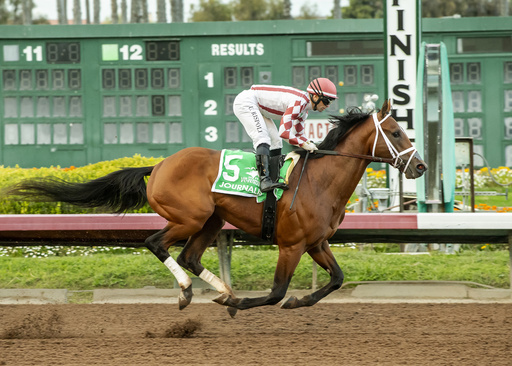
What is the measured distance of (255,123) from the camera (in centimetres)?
530

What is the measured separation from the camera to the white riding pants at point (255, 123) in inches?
207

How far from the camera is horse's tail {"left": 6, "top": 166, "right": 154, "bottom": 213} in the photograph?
5.64 m

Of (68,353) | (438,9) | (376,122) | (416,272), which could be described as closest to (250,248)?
(416,272)

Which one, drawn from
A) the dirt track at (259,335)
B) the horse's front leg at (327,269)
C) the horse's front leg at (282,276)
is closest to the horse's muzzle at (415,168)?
the horse's front leg at (327,269)

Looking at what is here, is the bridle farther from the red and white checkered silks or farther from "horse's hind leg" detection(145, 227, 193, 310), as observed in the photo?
"horse's hind leg" detection(145, 227, 193, 310)

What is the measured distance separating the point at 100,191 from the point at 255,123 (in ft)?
4.51

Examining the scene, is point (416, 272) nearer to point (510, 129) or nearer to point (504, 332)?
point (504, 332)

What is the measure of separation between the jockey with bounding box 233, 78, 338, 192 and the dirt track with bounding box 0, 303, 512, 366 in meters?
1.11

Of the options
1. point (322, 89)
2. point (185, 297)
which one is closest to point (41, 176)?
point (185, 297)

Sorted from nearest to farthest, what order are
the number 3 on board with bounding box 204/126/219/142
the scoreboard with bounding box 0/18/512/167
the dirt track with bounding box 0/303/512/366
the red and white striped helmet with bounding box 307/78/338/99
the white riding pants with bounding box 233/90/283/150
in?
the dirt track with bounding box 0/303/512/366 → the red and white striped helmet with bounding box 307/78/338/99 → the white riding pants with bounding box 233/90/283/150 → the scoreboard with bounding box 0/18/512/167 → the number 3 on board with bounding box 204/126/219/142

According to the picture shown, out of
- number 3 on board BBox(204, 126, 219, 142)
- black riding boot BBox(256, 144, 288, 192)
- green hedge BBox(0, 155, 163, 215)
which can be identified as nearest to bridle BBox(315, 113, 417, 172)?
black riding boot BBox(256, 144, 288, 192)

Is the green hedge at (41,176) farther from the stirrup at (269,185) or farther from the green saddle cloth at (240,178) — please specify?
the stirrup at (269,185)

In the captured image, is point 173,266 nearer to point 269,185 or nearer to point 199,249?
point 199,249

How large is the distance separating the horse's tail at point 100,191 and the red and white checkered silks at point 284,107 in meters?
0.97
